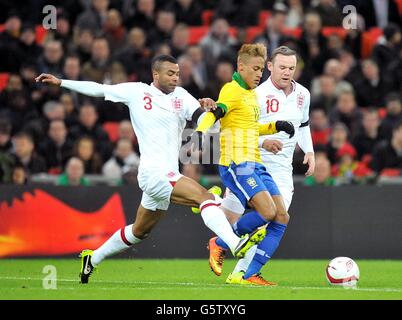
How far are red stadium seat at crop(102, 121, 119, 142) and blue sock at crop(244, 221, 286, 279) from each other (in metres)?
7.16

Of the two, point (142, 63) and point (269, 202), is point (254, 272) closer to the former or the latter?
point (269, 202)

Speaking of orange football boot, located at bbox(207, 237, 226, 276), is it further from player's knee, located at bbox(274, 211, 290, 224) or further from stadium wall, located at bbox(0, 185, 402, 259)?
stadium wall, located at bbox(0, 185, 402, 259)

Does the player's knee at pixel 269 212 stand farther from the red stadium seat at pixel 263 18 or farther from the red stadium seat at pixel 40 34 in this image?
A: the red stadium seat at pixel 263 18

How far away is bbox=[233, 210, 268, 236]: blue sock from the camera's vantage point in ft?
36.2

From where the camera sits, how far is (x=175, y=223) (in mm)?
15375

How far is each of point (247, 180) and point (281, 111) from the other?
4.22 ft

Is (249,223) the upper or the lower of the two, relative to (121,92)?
lower

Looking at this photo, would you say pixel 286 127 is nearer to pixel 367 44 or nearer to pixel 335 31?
pixel 335 31

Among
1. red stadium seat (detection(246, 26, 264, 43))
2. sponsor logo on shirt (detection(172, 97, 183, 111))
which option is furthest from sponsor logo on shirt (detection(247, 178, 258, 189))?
red stadium seat (detection(246, 26, 264, 43))

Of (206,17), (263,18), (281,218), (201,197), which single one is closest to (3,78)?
(206,17)

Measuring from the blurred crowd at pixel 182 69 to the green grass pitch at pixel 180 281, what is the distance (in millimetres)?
1770

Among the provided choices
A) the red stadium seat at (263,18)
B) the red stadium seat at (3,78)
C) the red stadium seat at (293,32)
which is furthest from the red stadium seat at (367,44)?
the red stadium seat at (3,78)

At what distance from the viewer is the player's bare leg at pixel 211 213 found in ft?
33.0
